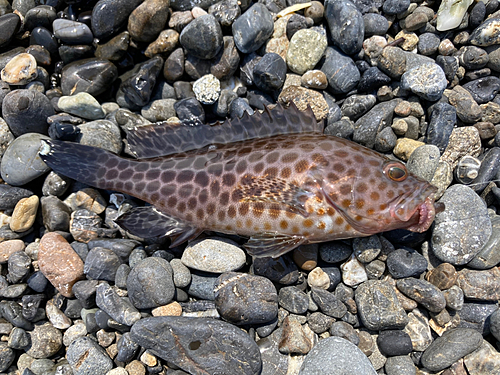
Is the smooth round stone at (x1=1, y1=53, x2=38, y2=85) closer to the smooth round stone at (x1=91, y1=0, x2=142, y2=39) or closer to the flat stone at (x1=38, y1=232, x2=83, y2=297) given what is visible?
the smooth round stone at (x1=91, y1=0, x2=142, y2=39)

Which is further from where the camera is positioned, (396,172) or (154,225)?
(154,225)

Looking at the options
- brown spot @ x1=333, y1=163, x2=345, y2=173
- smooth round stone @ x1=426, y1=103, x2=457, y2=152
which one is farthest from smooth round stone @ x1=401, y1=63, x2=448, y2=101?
brown spot @ x1=333, y1=163, x2=345, y2=173

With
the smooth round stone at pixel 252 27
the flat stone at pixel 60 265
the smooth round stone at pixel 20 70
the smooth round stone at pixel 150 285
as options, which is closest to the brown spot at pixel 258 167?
the smooth round stone at pixel 150 285

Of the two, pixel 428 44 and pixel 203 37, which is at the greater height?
pixel 428 44

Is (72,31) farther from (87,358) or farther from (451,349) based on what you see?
(451,349)

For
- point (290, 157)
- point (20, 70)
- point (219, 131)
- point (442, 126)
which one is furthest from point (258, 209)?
point (20, 70)

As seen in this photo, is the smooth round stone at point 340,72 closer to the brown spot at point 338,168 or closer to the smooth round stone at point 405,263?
the brown spot at point 338,168
